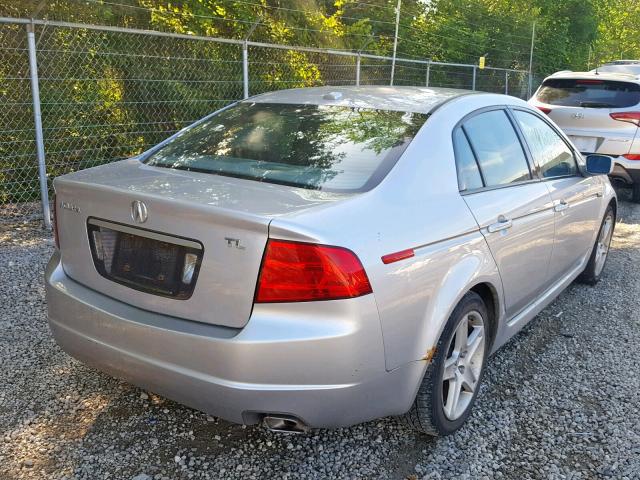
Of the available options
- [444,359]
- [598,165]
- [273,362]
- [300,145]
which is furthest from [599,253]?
[273,362]

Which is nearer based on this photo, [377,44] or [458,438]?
[458,438]

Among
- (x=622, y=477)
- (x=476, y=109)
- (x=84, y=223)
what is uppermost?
(x=476, y=109)

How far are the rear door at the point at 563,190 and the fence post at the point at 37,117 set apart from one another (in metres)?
4.33

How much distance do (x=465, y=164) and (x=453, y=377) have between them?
1041 mm

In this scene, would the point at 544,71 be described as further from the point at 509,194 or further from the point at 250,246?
the point at 250,246

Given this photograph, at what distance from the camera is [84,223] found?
2.72 metres

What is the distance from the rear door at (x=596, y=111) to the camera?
320 inches

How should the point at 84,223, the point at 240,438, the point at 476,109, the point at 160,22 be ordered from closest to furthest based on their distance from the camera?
the point at 84,223
the point at 240,438
the point at 476,109
the point at 160,22

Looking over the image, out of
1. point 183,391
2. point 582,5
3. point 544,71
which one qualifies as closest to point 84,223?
point 183,391

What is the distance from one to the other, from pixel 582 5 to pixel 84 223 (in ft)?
75.9

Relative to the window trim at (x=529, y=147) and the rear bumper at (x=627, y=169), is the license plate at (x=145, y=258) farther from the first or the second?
the rear bumper at (x=627, y=169)

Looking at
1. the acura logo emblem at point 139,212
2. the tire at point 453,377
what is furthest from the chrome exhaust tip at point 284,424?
the acura logo emblem at point 139,212

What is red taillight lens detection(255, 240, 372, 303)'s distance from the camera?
226 centimetres

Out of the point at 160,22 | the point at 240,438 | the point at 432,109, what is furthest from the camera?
the point at 160,22
